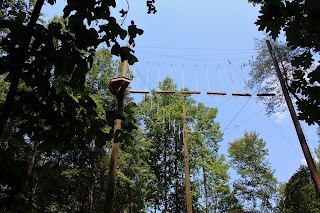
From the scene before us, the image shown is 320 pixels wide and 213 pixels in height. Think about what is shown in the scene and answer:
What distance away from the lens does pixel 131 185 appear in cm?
1836

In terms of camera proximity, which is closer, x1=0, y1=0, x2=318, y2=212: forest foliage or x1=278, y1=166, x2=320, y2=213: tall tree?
x1=0, y1=0, x2=318, y2=212: forest foliage

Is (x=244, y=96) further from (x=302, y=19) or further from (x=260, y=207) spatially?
(x=302, y=19)

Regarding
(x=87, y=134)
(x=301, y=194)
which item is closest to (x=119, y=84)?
(x=87, y=134)

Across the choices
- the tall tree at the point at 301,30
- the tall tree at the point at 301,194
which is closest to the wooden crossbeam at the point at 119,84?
the tall tree at the point at 301,30

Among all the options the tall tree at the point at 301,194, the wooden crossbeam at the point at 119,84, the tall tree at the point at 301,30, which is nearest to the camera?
the tall tree at the point at 301,30

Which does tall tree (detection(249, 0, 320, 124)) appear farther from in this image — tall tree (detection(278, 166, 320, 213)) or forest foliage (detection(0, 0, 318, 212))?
tall tree (detection(278, 166, 320, 213))

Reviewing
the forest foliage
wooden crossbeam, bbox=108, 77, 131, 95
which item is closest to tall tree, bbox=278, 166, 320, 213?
the forest foliage

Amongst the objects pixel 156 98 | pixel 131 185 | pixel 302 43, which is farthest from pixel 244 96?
pixel 302 43

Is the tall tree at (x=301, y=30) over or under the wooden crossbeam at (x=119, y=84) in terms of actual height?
under

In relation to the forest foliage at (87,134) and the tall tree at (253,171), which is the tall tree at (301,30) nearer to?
the forest foliage at (87,134)

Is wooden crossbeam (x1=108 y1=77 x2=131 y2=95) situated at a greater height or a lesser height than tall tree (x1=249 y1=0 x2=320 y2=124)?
greater

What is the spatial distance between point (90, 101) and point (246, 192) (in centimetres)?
2267

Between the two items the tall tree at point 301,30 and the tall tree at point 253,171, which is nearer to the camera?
the tall tree at point 301,30

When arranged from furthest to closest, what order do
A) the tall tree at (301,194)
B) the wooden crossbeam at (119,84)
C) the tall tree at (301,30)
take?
1. the tall tree at (301,194)
2. the wooden crossbeam at (119,84)
3. the tall tree at (301,30)
